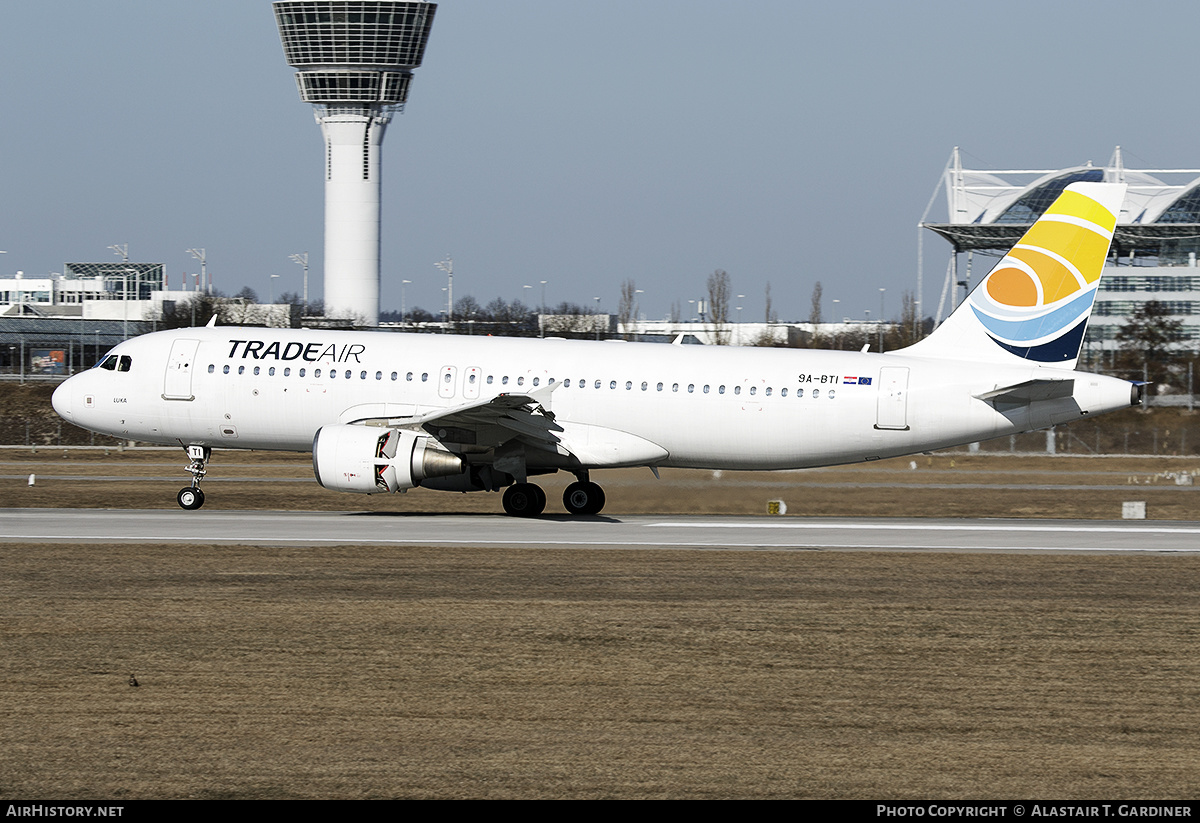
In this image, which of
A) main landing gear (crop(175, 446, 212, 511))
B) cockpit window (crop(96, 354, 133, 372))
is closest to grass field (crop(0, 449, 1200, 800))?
main landing gear (crop(175, 446, 212, 511))

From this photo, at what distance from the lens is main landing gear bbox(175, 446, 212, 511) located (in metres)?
29.5

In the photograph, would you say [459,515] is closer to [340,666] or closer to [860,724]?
[340,666]

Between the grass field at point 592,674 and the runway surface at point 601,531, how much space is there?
1.39 meters

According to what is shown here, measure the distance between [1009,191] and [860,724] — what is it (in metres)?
114

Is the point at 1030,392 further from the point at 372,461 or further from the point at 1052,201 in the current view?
the point at 1052,201

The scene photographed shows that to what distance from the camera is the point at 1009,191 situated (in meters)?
117

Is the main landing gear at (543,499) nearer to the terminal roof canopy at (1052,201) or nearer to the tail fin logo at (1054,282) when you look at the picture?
the tail fin logo at (1054,282)

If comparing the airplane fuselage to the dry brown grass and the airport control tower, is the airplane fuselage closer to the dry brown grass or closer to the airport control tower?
the dry brown grass

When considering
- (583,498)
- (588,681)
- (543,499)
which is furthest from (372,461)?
(588,681)

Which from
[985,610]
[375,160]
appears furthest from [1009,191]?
[985,610]

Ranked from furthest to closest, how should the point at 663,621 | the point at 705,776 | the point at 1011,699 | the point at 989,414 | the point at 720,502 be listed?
1. the point at 720,502
2. the point at 989,414
3. the point at 663,621
4. the point at 1011,699
5. the point at 705,776

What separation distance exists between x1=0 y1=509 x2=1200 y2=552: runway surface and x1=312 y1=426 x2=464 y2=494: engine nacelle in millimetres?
868

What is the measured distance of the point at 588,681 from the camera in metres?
12.7

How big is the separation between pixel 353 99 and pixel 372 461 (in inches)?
4653
